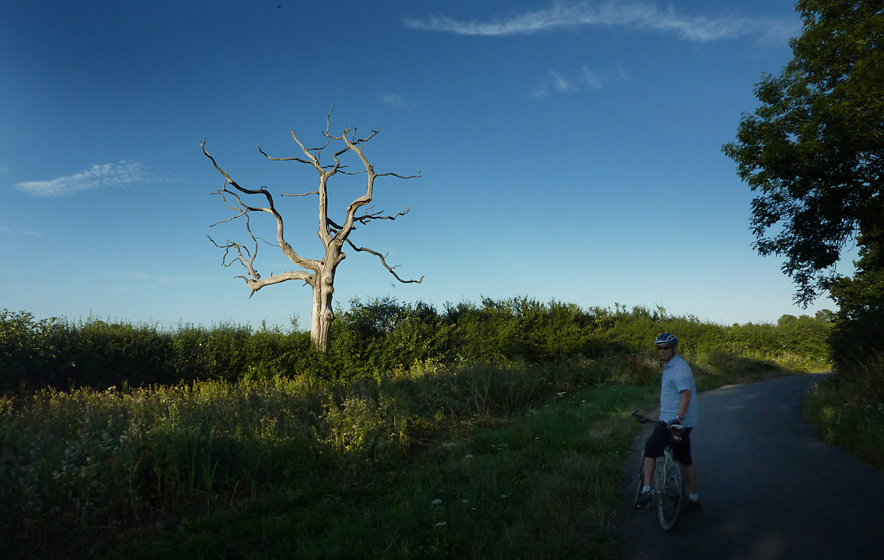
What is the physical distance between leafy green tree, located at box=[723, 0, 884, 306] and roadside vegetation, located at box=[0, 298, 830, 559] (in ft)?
20.0

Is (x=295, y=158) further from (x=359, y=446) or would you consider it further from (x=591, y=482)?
(x=591, y=482)

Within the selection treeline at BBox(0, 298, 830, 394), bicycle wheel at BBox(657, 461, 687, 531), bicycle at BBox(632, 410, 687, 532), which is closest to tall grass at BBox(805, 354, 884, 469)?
bicycle at BBox(632, 410, 687, 532)

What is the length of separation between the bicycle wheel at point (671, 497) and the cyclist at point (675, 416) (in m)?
0.19

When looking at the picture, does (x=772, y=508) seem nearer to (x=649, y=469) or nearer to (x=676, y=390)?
A: (x=649, y=469)

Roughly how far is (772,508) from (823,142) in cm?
1411

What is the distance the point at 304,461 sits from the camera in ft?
25.6

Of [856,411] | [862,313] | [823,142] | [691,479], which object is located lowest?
[691,479]

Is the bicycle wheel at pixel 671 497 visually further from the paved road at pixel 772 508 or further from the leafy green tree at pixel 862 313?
the leafy green tree at pixel 862 313

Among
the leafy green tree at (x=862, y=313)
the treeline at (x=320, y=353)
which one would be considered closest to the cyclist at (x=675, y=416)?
the leafy green tree at (x=862, y=313)

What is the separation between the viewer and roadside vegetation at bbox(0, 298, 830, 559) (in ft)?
17.1

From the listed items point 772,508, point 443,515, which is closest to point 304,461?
point 443,515

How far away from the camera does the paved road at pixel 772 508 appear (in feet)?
16.1

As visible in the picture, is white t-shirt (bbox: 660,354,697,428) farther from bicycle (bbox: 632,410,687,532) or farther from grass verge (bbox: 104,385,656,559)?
grass verge (bbox: 104,385,656,559)

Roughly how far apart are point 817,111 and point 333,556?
18430mm
